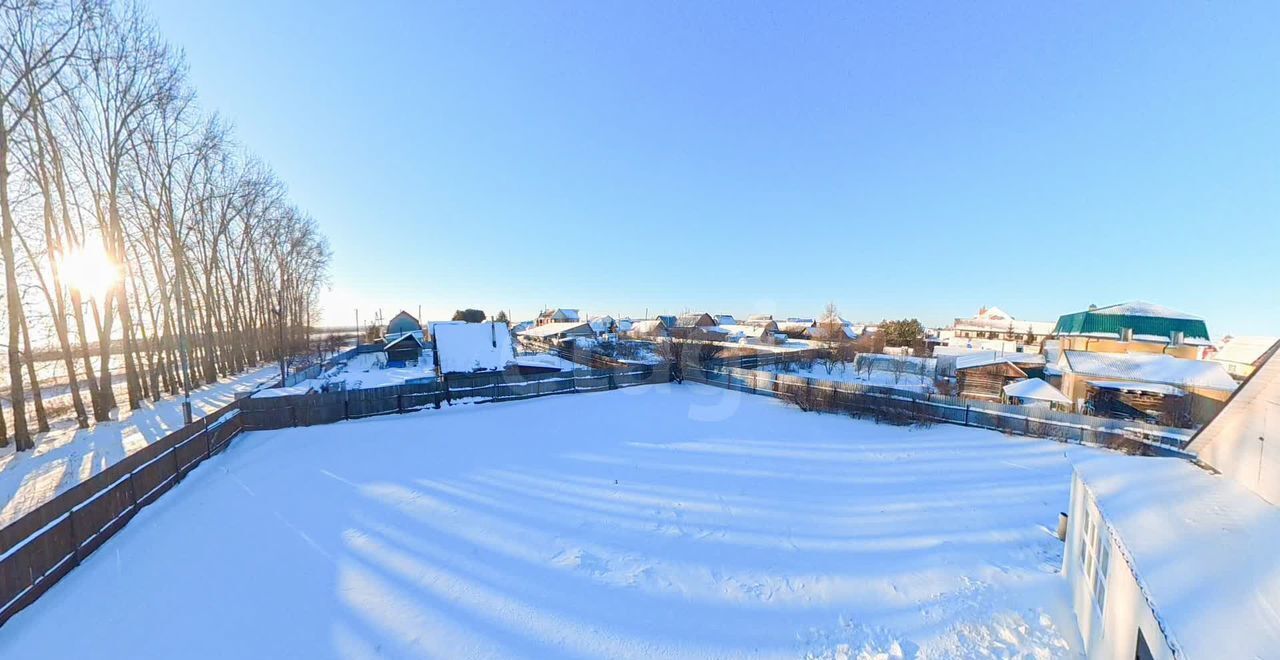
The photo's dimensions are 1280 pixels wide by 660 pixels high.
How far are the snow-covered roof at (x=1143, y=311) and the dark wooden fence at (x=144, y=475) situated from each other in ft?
101

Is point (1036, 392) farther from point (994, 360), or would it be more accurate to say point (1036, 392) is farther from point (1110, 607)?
point (1110, 607)

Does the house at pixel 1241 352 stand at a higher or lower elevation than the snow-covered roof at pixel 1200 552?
lower

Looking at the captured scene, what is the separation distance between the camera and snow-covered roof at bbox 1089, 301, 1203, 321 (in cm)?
2105

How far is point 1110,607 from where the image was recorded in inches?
163

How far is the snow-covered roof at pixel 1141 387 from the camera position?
51.0 feet

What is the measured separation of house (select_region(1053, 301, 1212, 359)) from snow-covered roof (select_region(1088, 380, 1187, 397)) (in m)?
6.26

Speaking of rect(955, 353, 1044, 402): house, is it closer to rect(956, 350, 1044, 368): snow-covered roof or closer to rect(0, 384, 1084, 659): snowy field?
rect(956, 350, 1044, 368): snow-covered roof

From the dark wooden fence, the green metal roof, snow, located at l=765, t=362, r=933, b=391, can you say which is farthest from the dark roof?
the green metal roof

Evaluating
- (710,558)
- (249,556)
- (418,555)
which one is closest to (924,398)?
(710,558)

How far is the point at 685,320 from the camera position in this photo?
1991 inches

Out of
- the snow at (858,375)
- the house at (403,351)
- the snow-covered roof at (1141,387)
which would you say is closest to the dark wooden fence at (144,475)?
the snow at (858,375)

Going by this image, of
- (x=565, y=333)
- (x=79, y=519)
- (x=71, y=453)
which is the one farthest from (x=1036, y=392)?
(x=565, y=333)

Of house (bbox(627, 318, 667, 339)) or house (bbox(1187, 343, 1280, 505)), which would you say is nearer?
house (bbox(1187, 343, 1280, 505))

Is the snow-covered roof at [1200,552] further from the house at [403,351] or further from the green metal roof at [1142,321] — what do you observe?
the house at [403,351]
